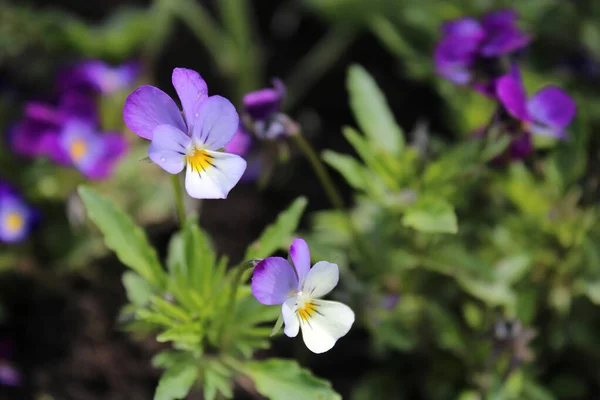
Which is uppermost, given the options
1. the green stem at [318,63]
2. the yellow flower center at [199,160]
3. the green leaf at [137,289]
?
the green stem at [318,63]

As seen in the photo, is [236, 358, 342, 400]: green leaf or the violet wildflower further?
the violet wildflower

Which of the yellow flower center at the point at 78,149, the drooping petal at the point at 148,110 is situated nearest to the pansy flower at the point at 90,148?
the yellow flower center at the point at 78,149

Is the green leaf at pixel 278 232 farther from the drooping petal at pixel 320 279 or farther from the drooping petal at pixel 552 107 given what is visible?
the drooping petal at pixel 552 107

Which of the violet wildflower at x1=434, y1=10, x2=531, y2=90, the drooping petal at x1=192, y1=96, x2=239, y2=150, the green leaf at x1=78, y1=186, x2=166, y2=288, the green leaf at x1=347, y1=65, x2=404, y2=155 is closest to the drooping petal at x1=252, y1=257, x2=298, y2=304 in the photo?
the drooping petal at x1=192, y1=96, x2=239, y2=150

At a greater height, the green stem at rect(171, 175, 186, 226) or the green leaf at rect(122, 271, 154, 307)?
the green stem at rect(171, 175, 186, 226)

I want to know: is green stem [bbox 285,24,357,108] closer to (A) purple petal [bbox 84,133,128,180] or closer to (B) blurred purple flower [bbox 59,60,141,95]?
(B) blurred purple flower [bbox 59,60,141,95]

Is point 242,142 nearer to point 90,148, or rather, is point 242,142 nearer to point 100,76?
point 90,148
